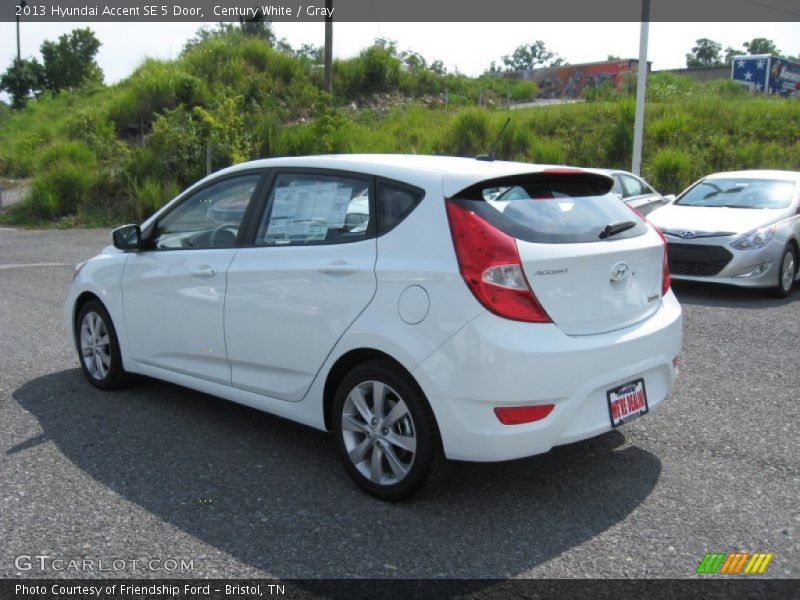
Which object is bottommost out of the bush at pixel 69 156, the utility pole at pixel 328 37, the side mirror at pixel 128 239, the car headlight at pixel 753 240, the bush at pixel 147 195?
the bush at pixel 147 195

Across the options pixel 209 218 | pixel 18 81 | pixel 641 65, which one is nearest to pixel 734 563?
pixel 209 218

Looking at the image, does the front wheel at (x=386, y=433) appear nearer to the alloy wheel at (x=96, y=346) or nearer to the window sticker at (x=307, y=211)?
the window sticker at (x=307, y=211)

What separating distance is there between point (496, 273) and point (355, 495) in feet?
4.56

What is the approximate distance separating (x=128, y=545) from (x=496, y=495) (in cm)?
180

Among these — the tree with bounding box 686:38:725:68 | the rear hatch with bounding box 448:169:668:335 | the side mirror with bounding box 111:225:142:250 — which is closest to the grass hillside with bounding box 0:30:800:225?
the side mirror with bounding box 111:225:142:250

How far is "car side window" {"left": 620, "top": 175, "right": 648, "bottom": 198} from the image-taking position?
42.5 ft

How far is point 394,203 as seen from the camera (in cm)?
407

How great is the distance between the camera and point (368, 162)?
14.3ft

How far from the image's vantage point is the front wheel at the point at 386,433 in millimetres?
3777

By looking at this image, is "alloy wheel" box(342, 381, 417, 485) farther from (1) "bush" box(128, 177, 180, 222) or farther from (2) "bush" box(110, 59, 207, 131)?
(2) "bush" box(110, 59, 207, 131)

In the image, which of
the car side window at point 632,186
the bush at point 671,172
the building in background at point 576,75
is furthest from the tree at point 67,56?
the car side window at point 632,186

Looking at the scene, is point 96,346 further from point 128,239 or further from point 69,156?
point 69,156

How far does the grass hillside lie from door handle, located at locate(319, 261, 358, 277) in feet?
53.3

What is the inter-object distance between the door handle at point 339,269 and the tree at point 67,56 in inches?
2885
